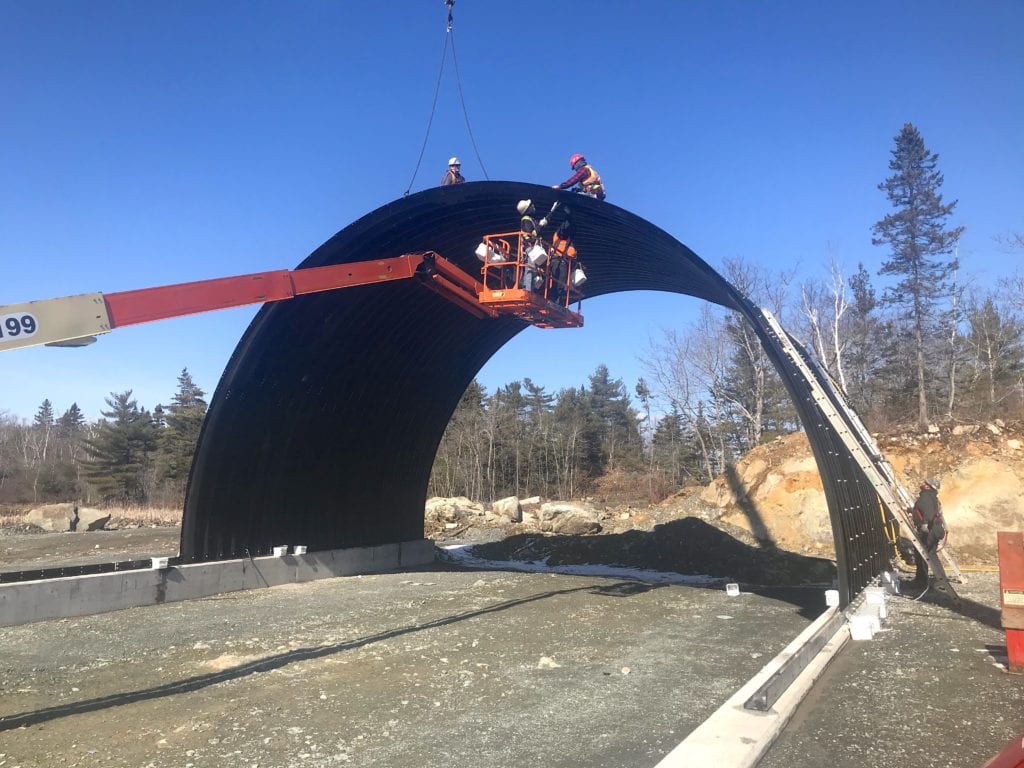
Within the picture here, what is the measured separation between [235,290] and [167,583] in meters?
7.17

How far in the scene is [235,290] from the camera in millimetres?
7438

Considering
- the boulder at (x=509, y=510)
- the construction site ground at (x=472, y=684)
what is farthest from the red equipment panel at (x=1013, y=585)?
the boulder at (x=509, y=510)

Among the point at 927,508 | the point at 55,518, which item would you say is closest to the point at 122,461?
the point at 55,518

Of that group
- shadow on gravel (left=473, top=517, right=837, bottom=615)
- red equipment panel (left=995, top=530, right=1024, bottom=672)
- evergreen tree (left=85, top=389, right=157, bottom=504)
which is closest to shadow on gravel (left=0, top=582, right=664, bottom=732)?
red equipment panel (left=995, top=530, right=1024, bottom=672)

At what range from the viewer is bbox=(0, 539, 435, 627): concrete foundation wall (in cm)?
1010

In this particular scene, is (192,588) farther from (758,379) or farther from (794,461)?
(758,379)

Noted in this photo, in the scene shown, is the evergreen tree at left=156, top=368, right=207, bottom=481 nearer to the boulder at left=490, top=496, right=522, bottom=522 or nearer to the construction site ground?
the boulder at left=490, top=496, right=522, bottom=522

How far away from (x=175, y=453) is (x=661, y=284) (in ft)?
130

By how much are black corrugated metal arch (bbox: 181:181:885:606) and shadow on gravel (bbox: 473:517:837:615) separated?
297 centimetres

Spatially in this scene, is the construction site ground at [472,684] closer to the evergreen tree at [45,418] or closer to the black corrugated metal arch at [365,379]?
the black corrugated metal arch at [365,379]

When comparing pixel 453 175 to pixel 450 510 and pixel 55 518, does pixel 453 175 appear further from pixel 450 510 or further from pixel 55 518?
pixel 55 518

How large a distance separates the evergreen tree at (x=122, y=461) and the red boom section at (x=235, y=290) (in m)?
44.6

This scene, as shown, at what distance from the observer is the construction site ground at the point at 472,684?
4.99 metres

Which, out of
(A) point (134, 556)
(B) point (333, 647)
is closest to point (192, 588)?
(B) point (333, 647)
